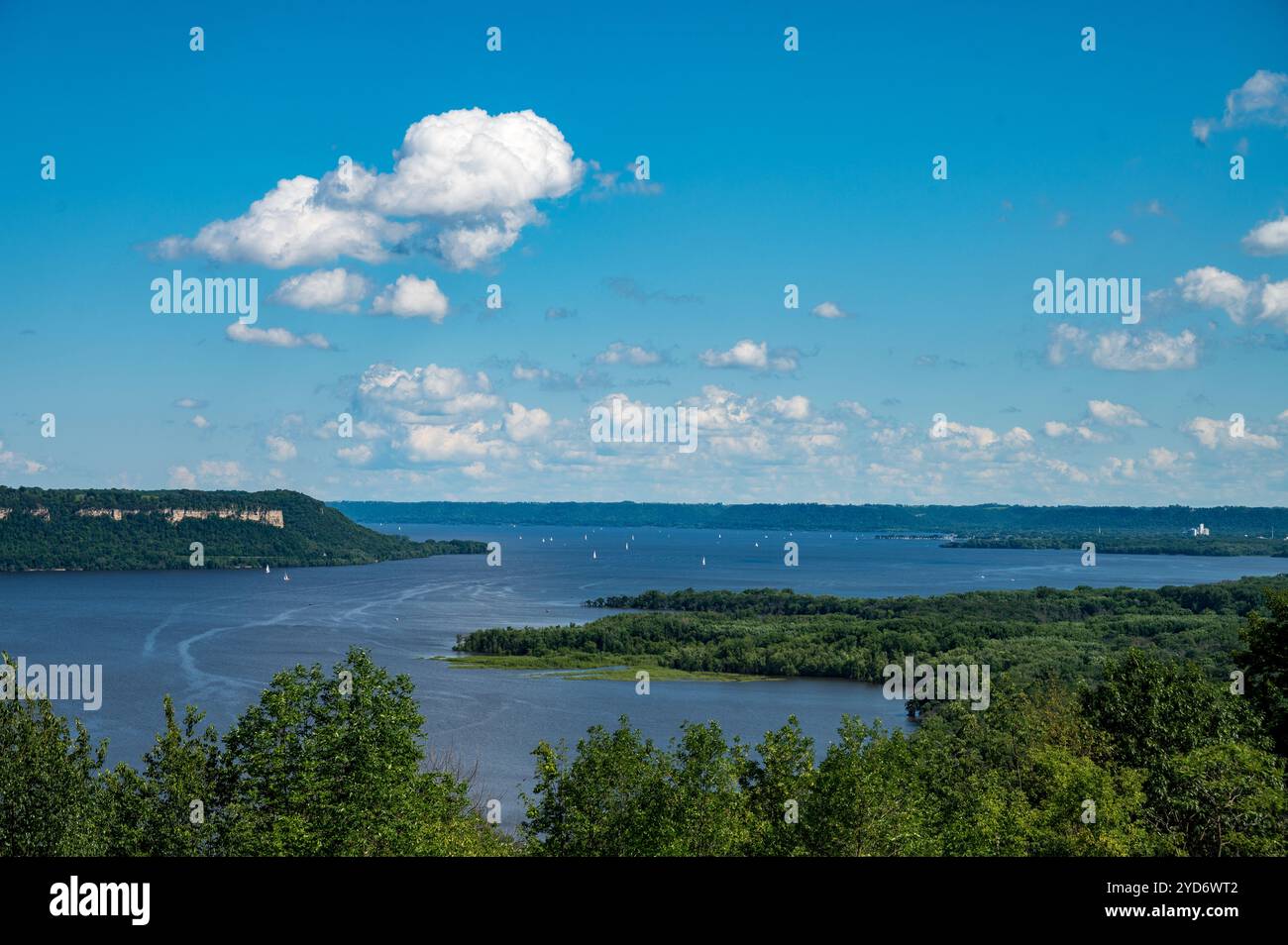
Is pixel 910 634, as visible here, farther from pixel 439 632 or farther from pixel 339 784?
pixel 339 784

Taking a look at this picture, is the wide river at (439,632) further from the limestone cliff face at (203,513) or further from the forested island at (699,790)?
the limestone cliff face at (203,513)

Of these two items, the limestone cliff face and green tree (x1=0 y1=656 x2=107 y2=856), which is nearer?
green tree (x1=0 y1=656 x2=107 y2=856)

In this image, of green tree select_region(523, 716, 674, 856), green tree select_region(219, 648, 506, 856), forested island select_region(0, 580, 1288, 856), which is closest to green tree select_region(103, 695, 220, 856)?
forested island select_region(0, 580, 1288, 856)

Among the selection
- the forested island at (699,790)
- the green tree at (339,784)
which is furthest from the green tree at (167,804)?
the green tree at (339,784)

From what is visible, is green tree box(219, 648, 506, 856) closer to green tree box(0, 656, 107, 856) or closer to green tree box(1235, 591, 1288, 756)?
green tree box(0, 656, 107, 856)

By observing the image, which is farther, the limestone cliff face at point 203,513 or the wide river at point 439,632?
the limestone cliff face at point 203,513
